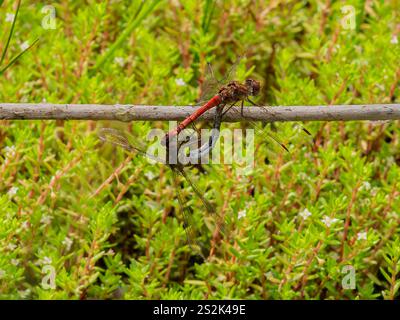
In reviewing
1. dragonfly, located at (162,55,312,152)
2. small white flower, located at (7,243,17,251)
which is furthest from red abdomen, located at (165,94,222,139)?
small white flower, located at (7,243,17,251)

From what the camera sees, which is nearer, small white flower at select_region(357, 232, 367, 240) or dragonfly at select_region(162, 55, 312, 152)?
dragonfly at select_region(162, 55, 312, 152)

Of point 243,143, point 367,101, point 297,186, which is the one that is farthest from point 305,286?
point 367,101

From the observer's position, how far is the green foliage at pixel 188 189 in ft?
8.61

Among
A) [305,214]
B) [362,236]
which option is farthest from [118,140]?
[362,236]

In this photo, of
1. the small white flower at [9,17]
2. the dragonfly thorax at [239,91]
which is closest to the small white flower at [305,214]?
the dragonfly thorax at [239,91]

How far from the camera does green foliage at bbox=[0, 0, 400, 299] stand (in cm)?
262

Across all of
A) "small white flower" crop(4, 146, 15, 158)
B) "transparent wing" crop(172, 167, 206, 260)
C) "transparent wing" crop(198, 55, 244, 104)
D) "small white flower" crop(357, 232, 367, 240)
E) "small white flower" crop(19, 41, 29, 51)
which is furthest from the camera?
"small white flower" crop(19, 41, 29, 51)

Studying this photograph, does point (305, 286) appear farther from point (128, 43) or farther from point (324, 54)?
point (128, 43)

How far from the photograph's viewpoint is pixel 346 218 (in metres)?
2.78

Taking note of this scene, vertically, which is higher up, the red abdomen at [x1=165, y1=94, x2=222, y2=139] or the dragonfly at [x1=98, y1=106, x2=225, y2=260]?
the red abdomen at [x1=165, y1=94, x2=222, y2=139]

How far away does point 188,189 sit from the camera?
9.41 ft

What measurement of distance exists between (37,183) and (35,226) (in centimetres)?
20

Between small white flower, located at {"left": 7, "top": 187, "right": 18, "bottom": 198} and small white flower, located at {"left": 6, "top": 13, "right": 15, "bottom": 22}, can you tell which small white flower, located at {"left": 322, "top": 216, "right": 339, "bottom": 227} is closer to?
small white flower, located at {"left": 7, "top": 187, "right": 18, "bottom": 198}

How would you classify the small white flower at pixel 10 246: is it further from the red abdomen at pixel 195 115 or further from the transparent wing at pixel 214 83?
the transparent wing at pixel 214 83
